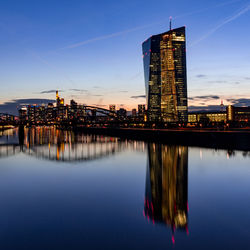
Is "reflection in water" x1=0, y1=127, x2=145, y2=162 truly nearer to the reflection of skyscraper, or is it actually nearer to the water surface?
the water surface

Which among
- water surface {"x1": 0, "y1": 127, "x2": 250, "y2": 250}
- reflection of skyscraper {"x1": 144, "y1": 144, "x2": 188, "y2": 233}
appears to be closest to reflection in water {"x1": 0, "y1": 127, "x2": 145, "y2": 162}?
water surface {"x1": 0, "y1": 127, "x2": 250, "y2": 250}

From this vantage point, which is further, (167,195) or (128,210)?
(167,195)

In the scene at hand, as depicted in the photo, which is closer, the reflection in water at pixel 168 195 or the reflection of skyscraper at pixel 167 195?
the reflection in water at pixel 168 195

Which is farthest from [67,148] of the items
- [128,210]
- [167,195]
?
[128,210]

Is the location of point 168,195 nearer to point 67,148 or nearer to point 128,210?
point 128,210

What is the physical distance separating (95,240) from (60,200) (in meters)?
8.41

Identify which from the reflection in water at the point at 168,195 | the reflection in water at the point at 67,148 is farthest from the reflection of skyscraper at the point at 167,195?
the reflection in water at the point at 67,148

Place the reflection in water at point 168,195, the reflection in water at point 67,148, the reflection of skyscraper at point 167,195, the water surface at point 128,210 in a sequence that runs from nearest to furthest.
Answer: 1. the water surface at point 128,210
2. the reflection in water at point 168,195
3. the reflection of skyscraper at point 167,195
4. the reflection in water at point 67,148

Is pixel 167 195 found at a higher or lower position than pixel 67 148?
higher

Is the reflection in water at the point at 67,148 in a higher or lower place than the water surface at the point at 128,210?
lower

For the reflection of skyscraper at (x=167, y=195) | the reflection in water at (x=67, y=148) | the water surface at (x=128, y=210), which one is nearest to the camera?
the water surface at (x=128, y=210)

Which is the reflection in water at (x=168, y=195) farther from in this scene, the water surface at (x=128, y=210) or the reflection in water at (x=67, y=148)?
the reflection in water at (x=67, y=148)

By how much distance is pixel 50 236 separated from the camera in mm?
13906

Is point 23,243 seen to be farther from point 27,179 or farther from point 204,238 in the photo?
point 27,179
